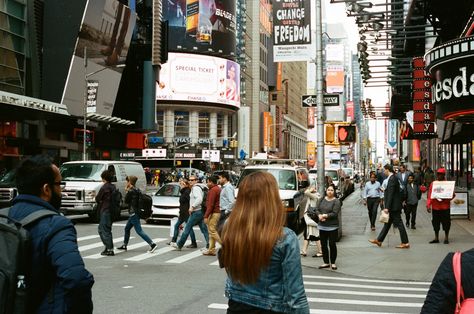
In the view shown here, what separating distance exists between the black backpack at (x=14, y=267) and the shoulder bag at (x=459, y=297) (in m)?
2.02

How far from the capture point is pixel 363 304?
8.91 m

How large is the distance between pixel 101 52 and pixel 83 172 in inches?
877

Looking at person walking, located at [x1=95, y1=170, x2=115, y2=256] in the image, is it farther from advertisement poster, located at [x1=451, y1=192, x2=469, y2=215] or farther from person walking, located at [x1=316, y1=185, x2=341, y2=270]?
advertisement poster, located at [x1=451, y1=192, x2=469, y2=215]

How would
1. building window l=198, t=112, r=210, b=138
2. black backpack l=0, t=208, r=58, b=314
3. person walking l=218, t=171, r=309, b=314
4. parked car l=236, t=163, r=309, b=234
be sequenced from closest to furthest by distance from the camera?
1. black backpack l=0, t=208, r=58, b=314
2. person walking l=218, t=171, r=309, b=314
3. parked car l=236, t=163, r=309, b=234
4. building window l=198, t=112, r=210, b=138

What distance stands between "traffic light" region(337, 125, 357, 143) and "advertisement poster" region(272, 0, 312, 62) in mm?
2887

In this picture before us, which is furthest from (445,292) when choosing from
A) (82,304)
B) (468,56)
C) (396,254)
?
(468,56)

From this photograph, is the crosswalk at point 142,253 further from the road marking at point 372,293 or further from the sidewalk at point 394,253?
the road marking at point 372,293

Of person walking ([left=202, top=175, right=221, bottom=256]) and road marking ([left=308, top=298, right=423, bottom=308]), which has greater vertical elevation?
person walking ([left=202, top=175, right=221, bottom=256])

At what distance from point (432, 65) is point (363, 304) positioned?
10.5 m

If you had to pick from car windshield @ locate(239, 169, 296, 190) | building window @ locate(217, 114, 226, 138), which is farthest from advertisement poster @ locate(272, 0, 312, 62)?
building window @ locate(217, 114, 226, 138)

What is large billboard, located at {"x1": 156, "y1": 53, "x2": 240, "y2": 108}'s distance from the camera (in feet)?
319

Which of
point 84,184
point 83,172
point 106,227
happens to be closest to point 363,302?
point 106,227

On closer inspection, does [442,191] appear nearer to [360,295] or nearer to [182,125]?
[360,295]

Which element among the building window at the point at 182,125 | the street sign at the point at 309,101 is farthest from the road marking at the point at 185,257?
the building window at the point at 182,125
